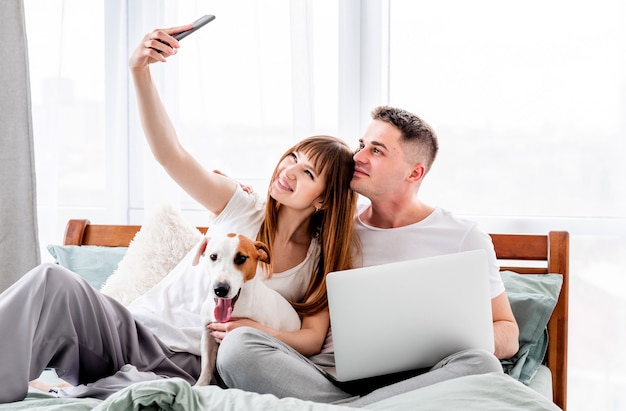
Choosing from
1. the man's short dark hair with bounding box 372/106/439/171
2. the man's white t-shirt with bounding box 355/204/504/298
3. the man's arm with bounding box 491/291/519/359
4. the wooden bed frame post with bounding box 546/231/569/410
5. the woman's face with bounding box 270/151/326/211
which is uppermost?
the man's short dark hair with bounding box 372/106/439/171

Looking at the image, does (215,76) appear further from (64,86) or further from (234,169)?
(64,86)

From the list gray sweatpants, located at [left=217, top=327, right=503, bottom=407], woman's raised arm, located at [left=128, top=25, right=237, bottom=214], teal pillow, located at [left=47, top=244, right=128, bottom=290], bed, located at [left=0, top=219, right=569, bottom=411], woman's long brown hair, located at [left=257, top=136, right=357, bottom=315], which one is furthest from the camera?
teal pillow, located at [left=47, top=244, right=128, bottom=290]

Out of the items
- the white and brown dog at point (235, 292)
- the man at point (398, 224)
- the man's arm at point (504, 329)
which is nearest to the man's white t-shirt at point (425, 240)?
the man at point (398, 224)

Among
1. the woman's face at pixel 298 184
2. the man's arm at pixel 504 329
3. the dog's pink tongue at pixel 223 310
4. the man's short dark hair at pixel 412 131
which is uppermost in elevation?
A: the man's short dark hair at pixel 412 131

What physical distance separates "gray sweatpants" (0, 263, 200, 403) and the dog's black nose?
230 mm

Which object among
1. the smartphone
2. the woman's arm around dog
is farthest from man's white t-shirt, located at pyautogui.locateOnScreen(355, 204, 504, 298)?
the smartphone

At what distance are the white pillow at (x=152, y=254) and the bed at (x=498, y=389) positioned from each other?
720 mm

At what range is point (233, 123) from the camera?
2938 mm

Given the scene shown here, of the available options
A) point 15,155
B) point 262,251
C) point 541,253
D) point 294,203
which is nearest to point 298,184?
point 294,203

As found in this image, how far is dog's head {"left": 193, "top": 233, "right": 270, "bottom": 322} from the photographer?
167 centimetres

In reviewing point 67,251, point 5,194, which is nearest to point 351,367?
point 67,251

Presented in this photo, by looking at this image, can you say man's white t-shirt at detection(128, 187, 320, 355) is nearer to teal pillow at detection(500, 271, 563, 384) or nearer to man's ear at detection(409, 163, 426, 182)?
man's ear at detection(409, 163, 426, 182)

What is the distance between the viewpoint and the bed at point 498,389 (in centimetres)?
123

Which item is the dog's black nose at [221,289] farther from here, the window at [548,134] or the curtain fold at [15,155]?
the window at [548,134]
